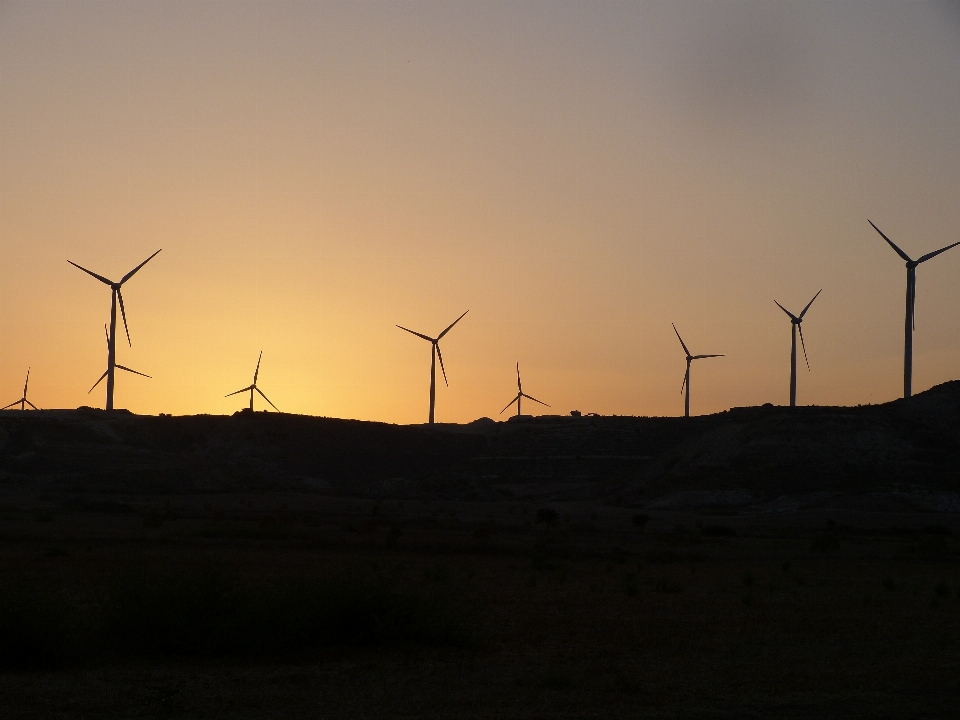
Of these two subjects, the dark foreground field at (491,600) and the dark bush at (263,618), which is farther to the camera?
the dark bush at (263,618)

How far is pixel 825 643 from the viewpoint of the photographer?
24766 millimetres

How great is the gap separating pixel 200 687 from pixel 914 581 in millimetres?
27983

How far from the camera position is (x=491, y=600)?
31234 millimetres

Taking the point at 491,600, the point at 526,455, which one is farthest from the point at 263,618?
the point at 526,455

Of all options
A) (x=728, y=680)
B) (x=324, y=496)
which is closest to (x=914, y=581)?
(x=728, y=680)

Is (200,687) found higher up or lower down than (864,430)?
lower down

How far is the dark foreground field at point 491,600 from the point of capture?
60.7ft

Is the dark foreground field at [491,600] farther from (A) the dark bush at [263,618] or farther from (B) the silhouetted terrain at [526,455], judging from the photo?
(B) the silhouetted terrain at [526,455]

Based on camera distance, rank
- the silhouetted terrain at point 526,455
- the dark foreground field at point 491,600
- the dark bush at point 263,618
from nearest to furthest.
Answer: the dark foreground field at point 491,600, the dark bush at point 263,618, the silhouetted terrain at point 526,455

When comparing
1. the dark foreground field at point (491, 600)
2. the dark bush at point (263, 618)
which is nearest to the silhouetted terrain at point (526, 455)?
the dark foreground field at point (491, 600)

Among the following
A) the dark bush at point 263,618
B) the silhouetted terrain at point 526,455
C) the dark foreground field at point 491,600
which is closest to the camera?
the dark foreground field at point 491,600

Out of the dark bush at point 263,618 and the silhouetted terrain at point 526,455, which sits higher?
the silhouetted terrain at point 526,455

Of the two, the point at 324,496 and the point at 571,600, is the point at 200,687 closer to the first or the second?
the point at 571,600

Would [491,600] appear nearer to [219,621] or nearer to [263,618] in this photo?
[263,618]
